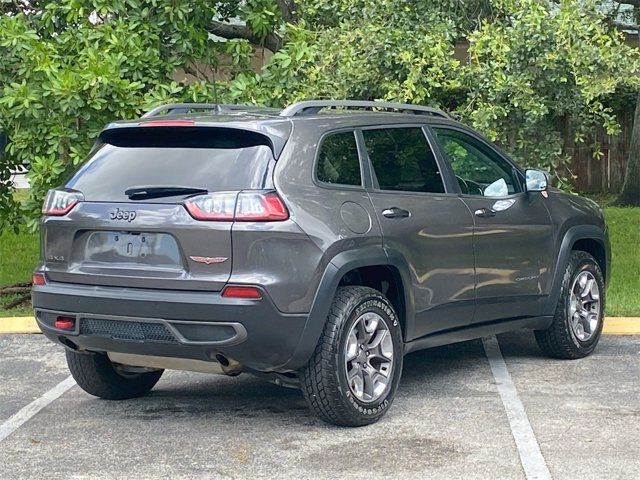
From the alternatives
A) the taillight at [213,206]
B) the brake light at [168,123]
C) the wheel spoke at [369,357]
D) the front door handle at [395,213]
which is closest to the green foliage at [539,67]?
the front door handle at [395,213]

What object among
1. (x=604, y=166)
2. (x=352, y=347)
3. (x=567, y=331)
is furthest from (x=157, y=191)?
(x=604, y=166)

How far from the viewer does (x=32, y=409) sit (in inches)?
271

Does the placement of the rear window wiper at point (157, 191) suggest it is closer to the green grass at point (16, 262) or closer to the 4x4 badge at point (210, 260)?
the 4x4 badge at point (210, 260)

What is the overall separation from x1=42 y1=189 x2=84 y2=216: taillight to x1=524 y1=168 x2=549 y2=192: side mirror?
118 inches

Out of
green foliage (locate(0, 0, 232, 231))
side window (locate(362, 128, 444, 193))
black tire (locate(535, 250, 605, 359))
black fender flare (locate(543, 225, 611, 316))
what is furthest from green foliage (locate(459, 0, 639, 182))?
green foliage (locate(0, 0, 232, 231))

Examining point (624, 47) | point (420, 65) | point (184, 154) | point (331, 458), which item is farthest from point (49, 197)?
point (624, 47)

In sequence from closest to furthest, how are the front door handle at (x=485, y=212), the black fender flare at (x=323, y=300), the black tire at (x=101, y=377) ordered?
the black fender flare at (x=323, y=300) → the black tire at (x=101, y=377) → the front door handle at (x=485, y=212)

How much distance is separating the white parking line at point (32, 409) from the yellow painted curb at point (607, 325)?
6.29 feet

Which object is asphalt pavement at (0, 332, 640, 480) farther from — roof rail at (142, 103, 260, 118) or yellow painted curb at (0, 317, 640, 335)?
roof rail at (142, 103, 260, 118)

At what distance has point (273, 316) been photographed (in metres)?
5.84

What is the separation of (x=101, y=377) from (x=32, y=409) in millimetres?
432

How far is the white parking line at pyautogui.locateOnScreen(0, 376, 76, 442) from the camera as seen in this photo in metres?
6.43

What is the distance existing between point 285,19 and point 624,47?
3.44m

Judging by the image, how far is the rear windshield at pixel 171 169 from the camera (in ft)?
19.7
